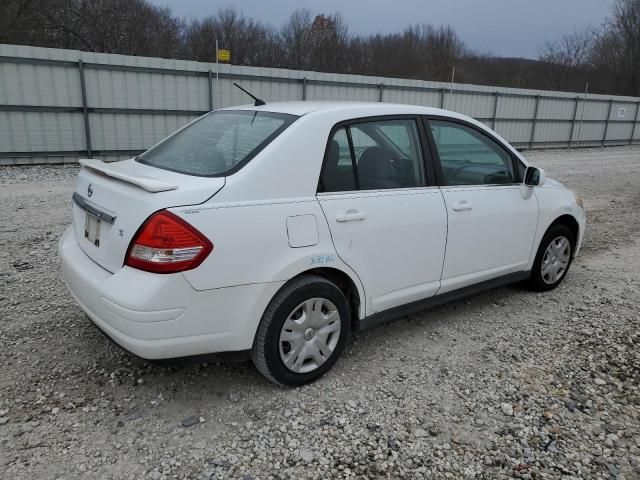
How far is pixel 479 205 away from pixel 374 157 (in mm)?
945

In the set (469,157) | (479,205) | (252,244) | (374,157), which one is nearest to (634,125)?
(469,157)

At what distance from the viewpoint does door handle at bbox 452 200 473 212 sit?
3.54 meters

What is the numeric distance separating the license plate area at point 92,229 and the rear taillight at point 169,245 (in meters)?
0.46

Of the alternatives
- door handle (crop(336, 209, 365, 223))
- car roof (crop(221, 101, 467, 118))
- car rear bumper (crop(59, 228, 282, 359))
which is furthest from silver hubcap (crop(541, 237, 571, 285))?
car rear bumper (crop(59, 228, 282, 359))

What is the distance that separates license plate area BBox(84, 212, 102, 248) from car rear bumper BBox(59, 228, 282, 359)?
157 millimetres

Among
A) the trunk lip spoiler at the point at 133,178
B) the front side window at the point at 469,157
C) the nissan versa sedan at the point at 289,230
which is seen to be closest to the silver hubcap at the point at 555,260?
the nissan versa sedan at the point at 289,230

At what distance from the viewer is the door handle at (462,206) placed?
11.6 feet

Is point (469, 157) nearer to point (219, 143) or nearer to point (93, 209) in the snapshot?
point (219, 143)

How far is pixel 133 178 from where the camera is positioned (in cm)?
264

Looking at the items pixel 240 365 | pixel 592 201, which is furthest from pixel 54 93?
pixel 592 201

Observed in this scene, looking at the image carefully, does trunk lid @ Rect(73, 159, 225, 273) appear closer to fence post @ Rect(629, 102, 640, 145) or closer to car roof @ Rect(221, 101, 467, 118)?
car roof @ Rect(221, 101, 467, 118)

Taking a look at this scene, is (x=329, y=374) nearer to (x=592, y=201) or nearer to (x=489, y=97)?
(x=592, y=201)

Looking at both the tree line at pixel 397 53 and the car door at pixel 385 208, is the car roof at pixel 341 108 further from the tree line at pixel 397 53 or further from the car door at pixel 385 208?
the tree line at pixel 397 53

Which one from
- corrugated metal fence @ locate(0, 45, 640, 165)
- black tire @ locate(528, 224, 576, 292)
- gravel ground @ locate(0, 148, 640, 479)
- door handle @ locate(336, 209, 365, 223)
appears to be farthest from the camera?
corrugated metal fence @ locate(0, 45, 640, 165)
